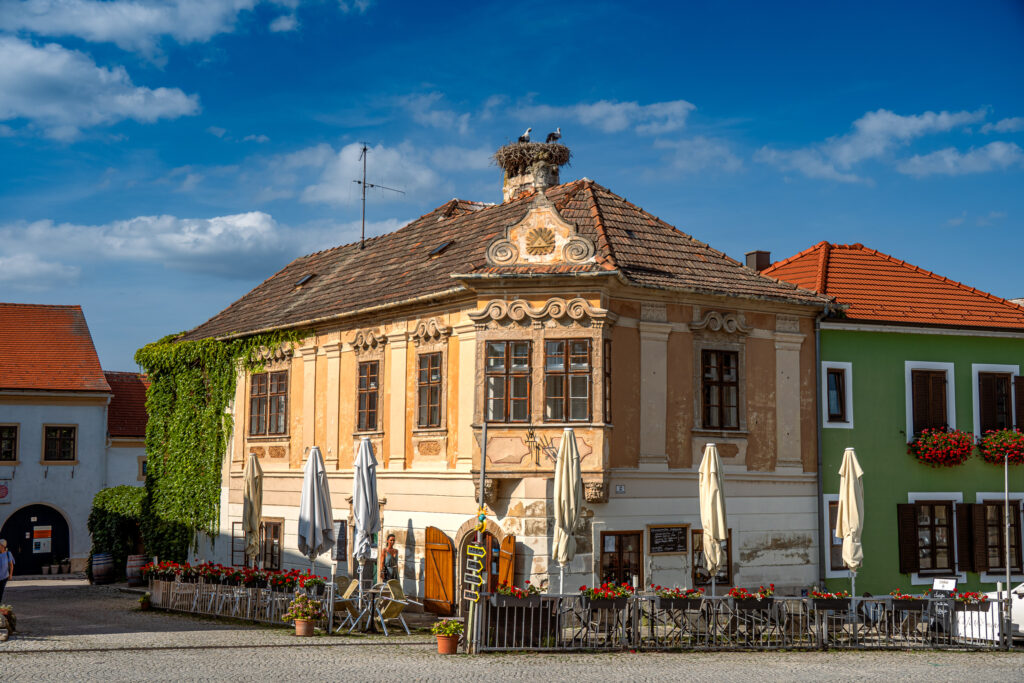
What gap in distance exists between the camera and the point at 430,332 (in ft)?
72.7

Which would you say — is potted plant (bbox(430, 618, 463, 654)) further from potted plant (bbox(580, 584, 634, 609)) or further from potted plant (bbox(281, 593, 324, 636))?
potted plant (bbox(281, 593, 324, 636))

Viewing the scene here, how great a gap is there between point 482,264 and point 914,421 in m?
10.0

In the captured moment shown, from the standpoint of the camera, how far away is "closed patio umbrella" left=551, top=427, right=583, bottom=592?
17.5 m

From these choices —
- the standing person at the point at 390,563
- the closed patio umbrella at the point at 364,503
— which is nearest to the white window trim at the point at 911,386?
the standing person at the point at 390,563

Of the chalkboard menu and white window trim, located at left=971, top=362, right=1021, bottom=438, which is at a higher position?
white window trim, located at left=971, top=362, right=1021, bottom=438

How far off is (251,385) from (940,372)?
54.8ft

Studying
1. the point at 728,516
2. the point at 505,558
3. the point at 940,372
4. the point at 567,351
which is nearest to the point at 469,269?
the point at 567,351

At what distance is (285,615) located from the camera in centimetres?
1886

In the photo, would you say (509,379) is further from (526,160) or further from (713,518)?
(526,160)

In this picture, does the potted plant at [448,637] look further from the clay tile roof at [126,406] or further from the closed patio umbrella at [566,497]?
the clay tile roof at [126,406]

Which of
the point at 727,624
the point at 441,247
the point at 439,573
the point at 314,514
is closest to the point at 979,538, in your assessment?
the point at 727,624

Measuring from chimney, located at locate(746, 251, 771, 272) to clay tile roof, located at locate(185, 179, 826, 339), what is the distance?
3.80 m

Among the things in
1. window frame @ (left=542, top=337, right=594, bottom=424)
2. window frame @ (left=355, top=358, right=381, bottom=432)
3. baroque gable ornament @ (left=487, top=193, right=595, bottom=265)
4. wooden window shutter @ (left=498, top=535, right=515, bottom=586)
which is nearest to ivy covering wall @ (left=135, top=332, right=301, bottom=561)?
window frame @ (left=355, top=358, right=381, bottom=432)

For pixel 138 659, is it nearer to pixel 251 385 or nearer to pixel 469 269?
pixel 469 269
